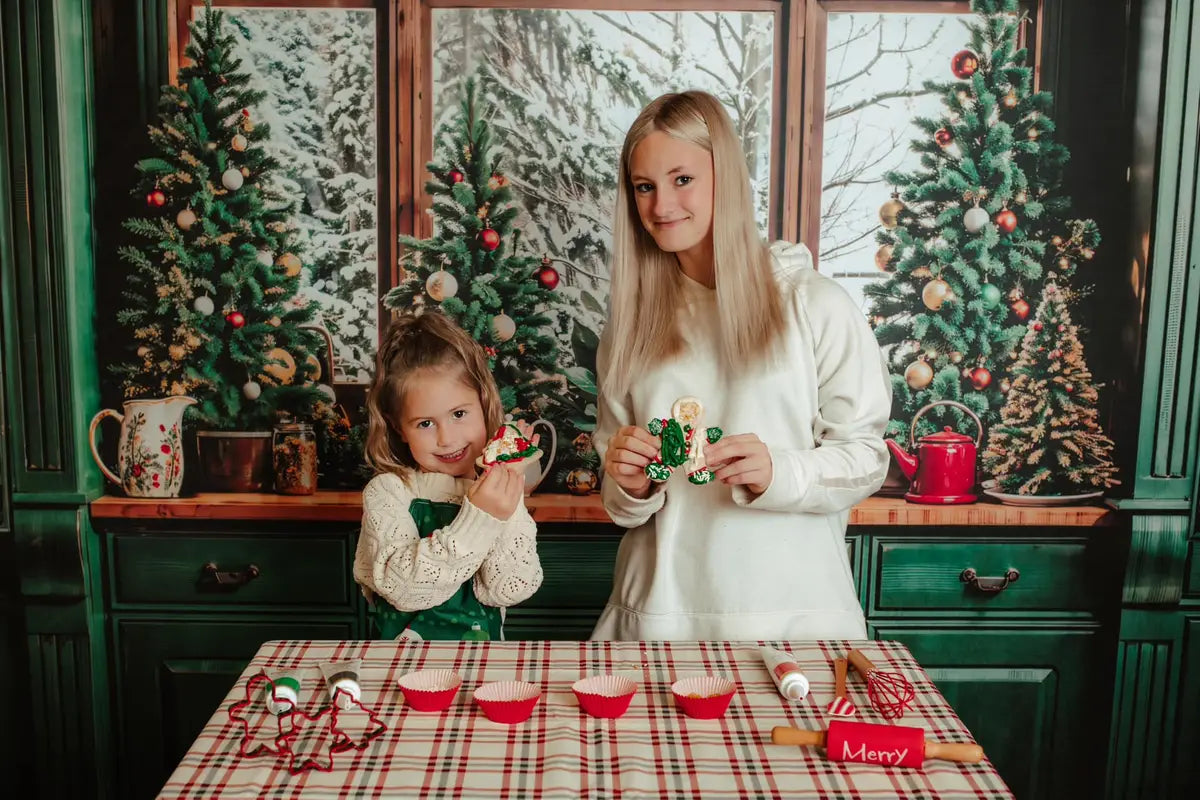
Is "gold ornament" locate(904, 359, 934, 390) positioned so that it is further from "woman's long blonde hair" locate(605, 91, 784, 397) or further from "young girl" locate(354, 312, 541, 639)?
"young girl" locate(354, 312, 541, 639)

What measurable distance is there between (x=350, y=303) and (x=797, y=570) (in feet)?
5.01

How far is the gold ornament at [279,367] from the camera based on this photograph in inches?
106

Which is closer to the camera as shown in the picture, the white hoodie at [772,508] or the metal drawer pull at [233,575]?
the white hoodie at [772,508]

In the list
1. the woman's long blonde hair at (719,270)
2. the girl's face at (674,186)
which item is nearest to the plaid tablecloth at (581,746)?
the woman's long blonde hair at (719,270)

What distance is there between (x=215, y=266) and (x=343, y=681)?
1694 millimetres

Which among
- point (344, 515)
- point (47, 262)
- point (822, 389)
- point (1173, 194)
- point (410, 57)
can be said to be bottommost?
point (344, 515)

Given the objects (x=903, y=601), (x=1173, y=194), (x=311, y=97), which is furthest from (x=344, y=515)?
(x=1173, y=194)

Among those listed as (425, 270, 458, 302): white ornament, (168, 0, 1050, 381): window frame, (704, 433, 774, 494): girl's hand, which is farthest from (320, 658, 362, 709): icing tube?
(168, 0, 1050, 381): window frame

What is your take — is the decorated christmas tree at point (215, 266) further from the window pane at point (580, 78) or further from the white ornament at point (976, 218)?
the white ornament at point (976, 218)

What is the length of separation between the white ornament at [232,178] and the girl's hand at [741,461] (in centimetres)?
168

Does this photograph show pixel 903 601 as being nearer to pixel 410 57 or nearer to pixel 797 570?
pixel 797 570

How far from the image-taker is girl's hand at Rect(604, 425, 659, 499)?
175cm

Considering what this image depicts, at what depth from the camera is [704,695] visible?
135 centimetres

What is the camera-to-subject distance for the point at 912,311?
2.68 m
